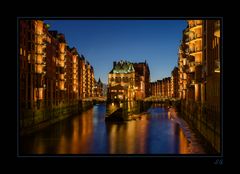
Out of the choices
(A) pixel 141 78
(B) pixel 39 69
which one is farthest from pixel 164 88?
(B) pixel 39 69

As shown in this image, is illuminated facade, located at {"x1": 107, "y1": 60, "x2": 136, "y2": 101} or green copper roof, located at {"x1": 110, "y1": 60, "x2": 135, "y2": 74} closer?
illuminated facade, located at {"x1": 107, "y1": 60, "x2": 136, "y2": 101}

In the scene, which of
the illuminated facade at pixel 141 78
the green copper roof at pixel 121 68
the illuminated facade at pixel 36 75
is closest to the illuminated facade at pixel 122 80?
the green copper roof at pixel 121 68

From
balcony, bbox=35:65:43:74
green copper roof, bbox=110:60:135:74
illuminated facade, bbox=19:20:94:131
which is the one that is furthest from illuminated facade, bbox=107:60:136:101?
balcony, bbox=35:65:43:74

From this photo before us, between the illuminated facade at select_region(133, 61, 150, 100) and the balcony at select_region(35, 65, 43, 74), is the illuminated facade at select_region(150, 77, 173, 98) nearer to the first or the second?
the illuminated facade at select_region(133, 61, 150, 100)

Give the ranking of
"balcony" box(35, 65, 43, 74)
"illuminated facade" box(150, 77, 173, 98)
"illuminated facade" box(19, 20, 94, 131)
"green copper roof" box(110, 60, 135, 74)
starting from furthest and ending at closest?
1. "illuminated facade" box(150, 77, 173, 98)
2. "green copper roof" box(110, 60, 135, 74)
3. "balcony" box(35, 65, 43, 74)
4. "illuminated facade" box(19, 20, 94, 131)

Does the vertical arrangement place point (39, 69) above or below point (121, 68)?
below

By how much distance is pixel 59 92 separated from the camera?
2867 inches

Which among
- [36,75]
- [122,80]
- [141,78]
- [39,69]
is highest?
[141,78]

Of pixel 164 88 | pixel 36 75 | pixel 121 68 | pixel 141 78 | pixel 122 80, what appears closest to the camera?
pixel 36 75

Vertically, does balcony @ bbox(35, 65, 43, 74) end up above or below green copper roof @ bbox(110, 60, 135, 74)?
below

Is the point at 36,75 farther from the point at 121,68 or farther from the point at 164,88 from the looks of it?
the point at 164,88
